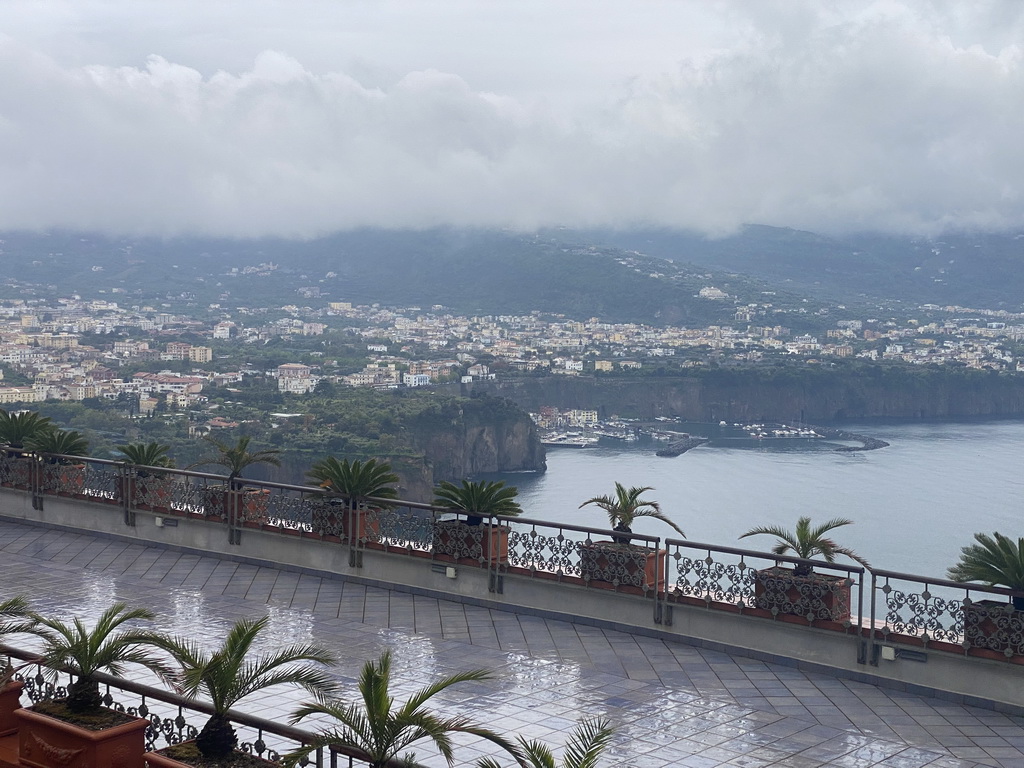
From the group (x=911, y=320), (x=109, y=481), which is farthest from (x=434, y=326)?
(x=109, y=481)

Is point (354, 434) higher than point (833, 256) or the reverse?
the reverse

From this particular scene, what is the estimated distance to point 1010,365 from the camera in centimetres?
9806

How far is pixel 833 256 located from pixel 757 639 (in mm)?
186564

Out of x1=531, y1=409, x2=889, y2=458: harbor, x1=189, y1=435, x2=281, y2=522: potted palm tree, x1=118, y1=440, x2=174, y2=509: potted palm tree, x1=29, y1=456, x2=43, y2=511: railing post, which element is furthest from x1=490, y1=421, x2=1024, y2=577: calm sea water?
x1=189, y1=435, x2=281, y2=522: potted palm tree

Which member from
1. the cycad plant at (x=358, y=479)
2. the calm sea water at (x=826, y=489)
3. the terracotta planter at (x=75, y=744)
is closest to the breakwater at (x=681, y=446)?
the calm sea water at (x=826, y=489)

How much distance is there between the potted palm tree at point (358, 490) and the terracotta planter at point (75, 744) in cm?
418

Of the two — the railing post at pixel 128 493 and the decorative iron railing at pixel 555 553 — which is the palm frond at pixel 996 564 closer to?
the decorative iron railing at pixel 555 553

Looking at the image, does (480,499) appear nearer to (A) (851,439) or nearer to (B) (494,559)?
(B) (494,559)

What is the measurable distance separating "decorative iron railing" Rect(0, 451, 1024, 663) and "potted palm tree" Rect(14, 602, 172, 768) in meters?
3.39

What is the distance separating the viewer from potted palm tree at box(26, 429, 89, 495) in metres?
10.2

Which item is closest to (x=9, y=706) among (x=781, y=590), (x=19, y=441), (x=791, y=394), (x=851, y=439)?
(x=781, y=590)

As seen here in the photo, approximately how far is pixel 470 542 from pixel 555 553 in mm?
763

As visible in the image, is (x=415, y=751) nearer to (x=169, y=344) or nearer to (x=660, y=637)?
(x=660, y=637)

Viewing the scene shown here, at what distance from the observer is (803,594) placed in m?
6.50
